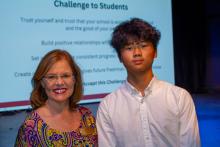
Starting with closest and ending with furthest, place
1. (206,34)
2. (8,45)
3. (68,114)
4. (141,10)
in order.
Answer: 1. (68,114)
2. (8,45)
3. (141,10)
4. (206,34)

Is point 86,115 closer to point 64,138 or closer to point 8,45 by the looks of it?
point 64,138

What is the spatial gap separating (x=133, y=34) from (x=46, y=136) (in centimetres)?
67

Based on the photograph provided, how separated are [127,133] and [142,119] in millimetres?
103

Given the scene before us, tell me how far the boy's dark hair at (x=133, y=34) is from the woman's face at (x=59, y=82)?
294mm

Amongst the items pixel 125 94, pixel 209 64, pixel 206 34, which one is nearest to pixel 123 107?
pixel 125 94

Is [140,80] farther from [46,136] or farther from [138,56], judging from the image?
[46,136]

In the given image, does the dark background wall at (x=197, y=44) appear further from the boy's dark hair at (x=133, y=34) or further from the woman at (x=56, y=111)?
the woman at (x=56, y=111)

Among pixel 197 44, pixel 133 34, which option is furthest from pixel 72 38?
pixel 197 44

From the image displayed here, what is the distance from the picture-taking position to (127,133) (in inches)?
65.9

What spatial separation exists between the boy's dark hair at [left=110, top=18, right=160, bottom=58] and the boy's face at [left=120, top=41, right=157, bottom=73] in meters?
0.03

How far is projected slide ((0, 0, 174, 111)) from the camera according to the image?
2582 millimetres

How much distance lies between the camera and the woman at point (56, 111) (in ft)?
5.28

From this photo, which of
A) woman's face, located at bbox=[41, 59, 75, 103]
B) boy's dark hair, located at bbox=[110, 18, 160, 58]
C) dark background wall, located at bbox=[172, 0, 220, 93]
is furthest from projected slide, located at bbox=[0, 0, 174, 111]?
dark background wall, located at bbox=[172, 0, 220, 93]

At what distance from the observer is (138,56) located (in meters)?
1.63
